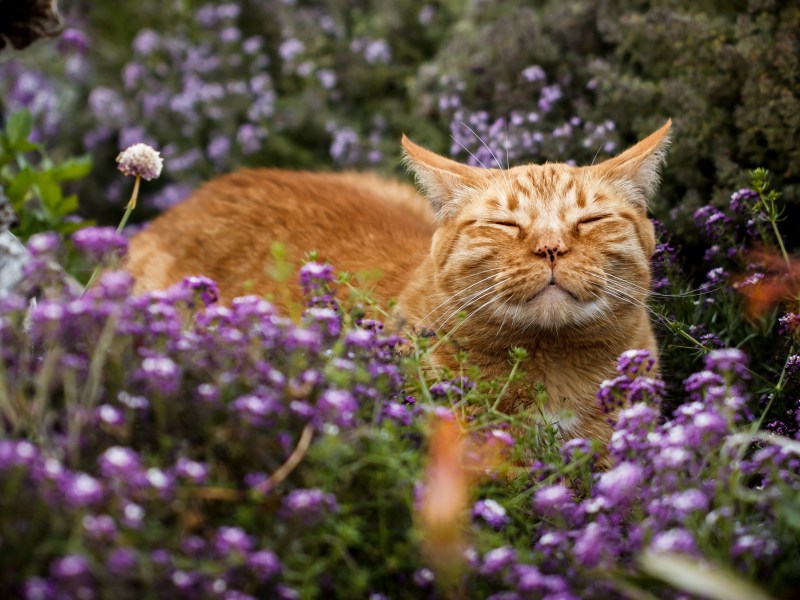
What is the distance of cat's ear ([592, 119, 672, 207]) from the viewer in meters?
2.73

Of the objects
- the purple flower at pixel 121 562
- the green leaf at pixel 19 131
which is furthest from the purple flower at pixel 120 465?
the green leaf at pixel 19 131

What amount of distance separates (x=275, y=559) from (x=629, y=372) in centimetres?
103

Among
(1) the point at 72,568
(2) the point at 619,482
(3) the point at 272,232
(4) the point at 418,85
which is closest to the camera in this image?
(1) the point at 72,568

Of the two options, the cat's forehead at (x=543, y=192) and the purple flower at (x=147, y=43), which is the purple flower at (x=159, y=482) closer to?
the cat's forehead at (x=543, y=192)

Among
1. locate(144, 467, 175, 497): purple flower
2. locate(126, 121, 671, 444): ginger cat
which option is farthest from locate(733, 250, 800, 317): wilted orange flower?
locate(144, 467, 175, 497): purple flower

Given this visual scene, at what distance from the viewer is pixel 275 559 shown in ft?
4.91

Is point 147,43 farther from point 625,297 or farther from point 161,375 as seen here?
point 161,375

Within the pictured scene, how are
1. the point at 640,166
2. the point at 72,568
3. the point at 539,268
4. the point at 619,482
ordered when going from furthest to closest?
the point at 640,166, the point at 539,268, the point at 619,482, the point at 72,568

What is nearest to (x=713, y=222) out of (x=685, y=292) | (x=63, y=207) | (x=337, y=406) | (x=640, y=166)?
(x=685, y=292)

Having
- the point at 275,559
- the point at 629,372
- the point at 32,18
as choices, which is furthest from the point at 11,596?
the point at 32,18

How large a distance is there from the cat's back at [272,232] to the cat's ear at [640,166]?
76 centimetres

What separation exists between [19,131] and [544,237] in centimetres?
193

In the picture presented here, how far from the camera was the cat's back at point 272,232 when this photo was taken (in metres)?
3.26

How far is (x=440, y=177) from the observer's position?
9.36 ft
